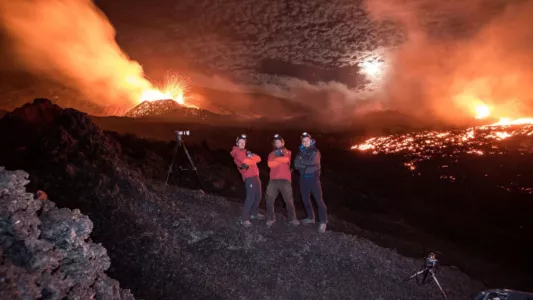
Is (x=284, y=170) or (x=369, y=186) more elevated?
(x=284, y=170)

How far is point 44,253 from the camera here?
4145 mm

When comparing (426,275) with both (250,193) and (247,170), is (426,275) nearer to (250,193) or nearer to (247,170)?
(250,193)

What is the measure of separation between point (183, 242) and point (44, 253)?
12.0ft

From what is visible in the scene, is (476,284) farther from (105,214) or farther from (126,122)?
(126,122)

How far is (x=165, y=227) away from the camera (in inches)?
309

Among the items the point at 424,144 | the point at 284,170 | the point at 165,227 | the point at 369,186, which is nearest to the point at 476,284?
the point at 284,170

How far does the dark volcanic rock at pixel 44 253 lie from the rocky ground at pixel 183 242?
100cm

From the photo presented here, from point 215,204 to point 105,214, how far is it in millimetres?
3691

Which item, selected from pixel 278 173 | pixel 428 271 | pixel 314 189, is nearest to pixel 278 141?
pixel 278 173

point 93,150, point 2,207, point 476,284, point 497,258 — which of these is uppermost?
point 93,150

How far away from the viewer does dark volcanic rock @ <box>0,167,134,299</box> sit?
358cm

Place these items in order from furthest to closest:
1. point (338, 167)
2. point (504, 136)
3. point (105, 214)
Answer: point (504, 136)
point (338, 167)
point (105, 214)

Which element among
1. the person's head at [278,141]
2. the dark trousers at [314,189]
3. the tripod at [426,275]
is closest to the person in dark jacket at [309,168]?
the dark trousers at [314,189]

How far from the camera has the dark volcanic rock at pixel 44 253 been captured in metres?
3.58
